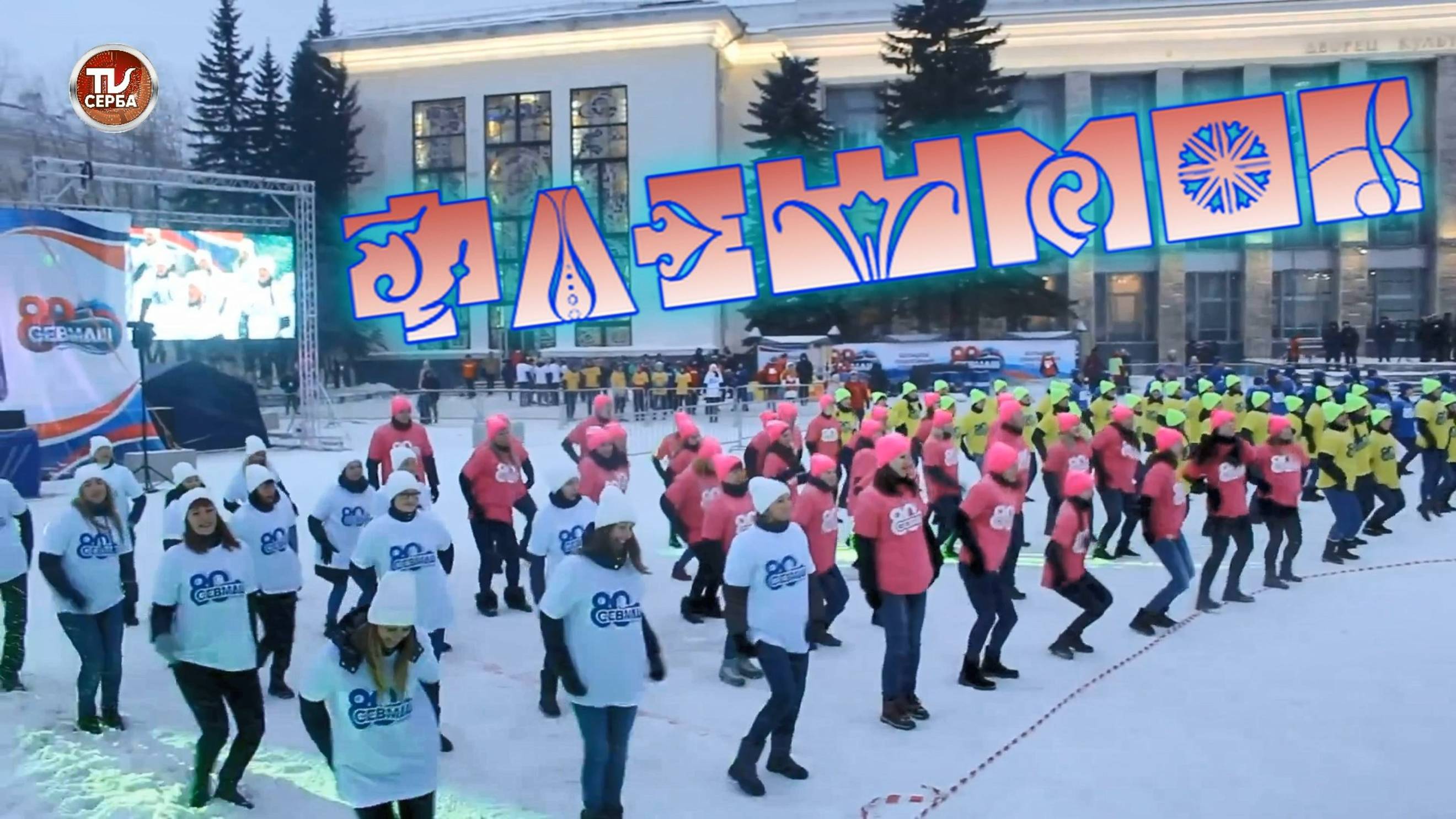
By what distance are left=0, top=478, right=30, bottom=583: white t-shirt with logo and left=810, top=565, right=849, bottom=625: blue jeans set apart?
5.33 metres

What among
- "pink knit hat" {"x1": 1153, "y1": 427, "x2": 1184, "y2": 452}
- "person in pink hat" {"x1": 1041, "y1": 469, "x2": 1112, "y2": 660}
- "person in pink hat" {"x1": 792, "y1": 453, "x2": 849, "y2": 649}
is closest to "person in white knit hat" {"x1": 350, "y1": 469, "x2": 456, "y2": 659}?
"person in pink hat" {"x1": 792, "y1": 453, "x2": 849, "y2": 649}

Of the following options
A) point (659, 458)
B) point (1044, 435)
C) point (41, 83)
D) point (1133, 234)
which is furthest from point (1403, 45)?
point (41, 83)

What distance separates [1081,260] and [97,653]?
46.1m

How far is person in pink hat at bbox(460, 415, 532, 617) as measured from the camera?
33.6 ft

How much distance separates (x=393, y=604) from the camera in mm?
4285

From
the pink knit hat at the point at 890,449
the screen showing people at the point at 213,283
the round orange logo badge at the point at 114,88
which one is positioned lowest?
the pink knit hat at the point at 890,449

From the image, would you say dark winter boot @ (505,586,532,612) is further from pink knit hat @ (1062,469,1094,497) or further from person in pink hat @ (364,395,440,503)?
pink knit hat @ (1062,469,1094,497)

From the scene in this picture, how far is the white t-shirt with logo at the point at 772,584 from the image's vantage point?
6.28 meters

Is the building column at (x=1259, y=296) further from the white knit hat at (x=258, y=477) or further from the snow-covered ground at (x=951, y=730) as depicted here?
the white knit hat at (x=258, y=477)

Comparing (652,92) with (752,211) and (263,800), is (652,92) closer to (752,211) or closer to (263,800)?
(752,211)

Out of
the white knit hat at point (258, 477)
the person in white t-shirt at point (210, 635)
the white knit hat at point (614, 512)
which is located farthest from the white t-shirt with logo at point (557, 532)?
the white knit hat at point (614, 512)

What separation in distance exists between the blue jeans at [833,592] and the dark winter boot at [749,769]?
2.66 m

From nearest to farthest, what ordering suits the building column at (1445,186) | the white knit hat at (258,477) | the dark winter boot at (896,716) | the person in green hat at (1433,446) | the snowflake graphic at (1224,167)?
Answer: the dark winter boot at (896,716), the white knit hat at (258,477), the person in green hat at (1433,446), the snowflake graphic at (1224,167), the building column at (1445,186)

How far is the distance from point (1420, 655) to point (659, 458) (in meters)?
7.08
